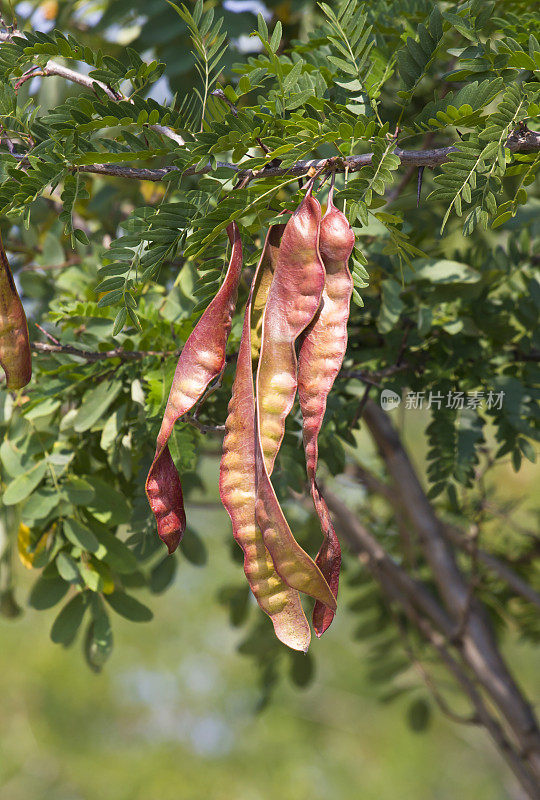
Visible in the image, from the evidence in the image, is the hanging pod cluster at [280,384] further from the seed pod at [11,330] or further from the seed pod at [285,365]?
the seed pod at [11,330]

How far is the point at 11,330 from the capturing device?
448 mm

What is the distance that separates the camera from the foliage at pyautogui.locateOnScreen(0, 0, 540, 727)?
1.36 feet

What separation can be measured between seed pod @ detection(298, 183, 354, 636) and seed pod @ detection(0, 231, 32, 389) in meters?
0.18

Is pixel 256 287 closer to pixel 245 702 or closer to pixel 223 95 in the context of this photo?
pixel 223 95

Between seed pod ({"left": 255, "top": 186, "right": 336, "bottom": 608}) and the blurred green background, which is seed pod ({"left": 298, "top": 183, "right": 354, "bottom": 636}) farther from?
the blurred green background

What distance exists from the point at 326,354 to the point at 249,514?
0.28ft

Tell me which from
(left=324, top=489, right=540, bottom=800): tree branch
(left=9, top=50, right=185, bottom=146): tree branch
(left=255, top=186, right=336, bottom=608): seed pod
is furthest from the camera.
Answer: (left=324, top=489, right=540, bottom=800): tree branch

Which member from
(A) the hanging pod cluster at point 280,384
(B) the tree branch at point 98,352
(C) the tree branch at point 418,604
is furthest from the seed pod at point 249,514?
(C) the tree branch at point 418,604

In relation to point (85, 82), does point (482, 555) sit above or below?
below

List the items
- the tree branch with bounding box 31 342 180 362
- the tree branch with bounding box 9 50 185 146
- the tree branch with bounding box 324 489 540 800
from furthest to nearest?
1. the tree branch with bounding box 324 489 540 800
2. the tree branch with bounding box 31 342 180 362
3. the tree branch with bounding box 9 50 185 146

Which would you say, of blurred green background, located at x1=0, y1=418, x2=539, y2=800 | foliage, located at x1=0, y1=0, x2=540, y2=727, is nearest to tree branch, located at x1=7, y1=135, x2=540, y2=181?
foliage, located at x1=0, y1=0, x2=540, y2=727

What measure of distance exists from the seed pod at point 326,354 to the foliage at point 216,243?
35 millimetres

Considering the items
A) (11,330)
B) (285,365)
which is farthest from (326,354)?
(11,330)

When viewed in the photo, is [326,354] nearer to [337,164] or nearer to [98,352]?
[337,164]
